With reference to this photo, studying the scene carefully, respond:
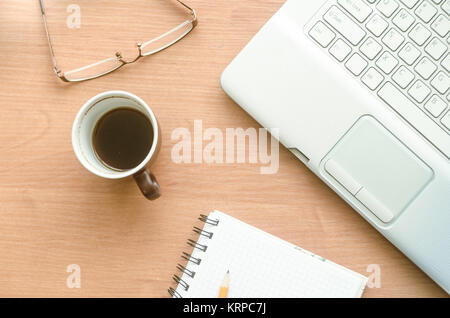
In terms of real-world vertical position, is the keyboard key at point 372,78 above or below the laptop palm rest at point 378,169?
above

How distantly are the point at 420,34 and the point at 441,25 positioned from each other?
3 centimetres

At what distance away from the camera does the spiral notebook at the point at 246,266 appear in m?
0.54

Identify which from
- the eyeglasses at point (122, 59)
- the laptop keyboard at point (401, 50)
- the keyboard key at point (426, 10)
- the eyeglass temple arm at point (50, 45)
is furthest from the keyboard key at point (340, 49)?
the eyeglass temple arm at point (50, 45)

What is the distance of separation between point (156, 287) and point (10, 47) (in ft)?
1.43

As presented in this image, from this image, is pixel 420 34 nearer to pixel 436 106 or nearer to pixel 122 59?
pixel 436 106

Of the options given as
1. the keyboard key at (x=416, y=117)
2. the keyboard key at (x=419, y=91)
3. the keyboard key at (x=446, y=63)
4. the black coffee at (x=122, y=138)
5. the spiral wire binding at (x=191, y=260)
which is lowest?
the spiral wire binding at (x=191, y=260)

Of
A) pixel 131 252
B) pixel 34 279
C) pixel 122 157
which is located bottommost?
pixel 34 279

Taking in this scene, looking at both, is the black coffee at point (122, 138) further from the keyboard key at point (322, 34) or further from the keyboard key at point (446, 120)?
the keyboard key at point (446, 120)

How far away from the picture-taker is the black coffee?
516mm

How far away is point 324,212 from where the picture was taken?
55cm

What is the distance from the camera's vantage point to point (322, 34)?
1.63ft

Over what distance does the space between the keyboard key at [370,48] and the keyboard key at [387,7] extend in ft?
0.13

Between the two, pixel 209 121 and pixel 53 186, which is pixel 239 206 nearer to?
pixel 209 121

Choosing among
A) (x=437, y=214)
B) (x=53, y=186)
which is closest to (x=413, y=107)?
(x=437, y=214)
